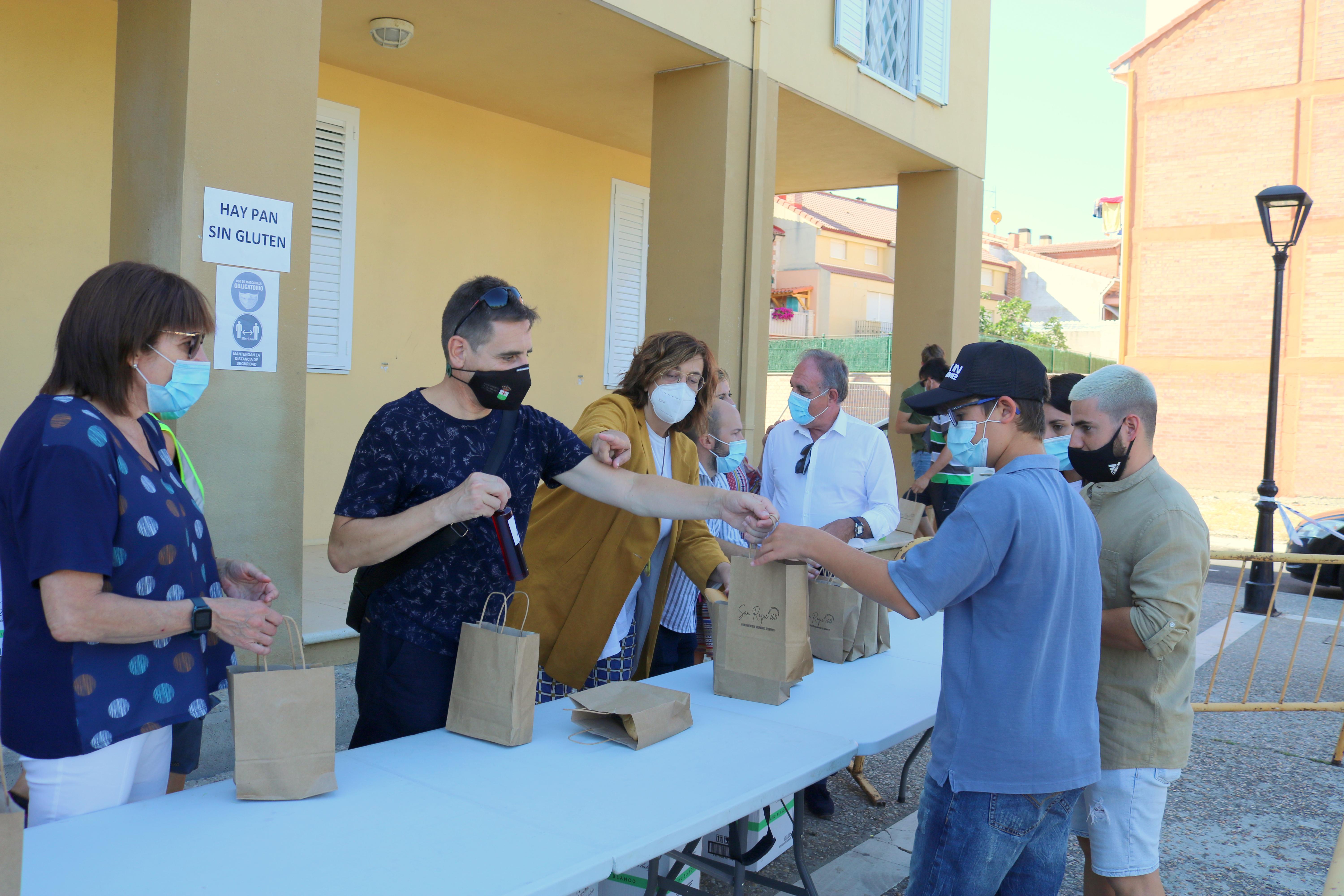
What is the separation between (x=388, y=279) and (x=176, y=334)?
232 inches

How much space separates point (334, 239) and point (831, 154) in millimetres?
4746

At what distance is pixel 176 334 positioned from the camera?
2.14 meters

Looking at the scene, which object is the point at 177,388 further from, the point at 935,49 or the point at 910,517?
the point at 935,49

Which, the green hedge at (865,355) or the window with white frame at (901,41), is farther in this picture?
the green hedge at (865,355)

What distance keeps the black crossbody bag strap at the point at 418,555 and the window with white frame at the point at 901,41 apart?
6.45 meters

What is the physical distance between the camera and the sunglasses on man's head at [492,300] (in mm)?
2613

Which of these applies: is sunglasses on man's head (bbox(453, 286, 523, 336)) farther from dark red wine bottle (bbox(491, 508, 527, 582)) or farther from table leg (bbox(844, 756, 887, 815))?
table leg (bbox(844, 756, 887, 815))

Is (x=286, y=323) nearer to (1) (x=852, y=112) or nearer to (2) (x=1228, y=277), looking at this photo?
(1) (x=852, y=112)

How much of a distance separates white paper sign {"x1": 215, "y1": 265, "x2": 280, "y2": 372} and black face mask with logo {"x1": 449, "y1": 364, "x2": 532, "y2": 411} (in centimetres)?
205

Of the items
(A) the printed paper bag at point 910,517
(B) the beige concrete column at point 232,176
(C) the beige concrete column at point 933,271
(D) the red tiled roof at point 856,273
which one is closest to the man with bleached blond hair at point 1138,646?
(A) the printed paper bag at point 910,517

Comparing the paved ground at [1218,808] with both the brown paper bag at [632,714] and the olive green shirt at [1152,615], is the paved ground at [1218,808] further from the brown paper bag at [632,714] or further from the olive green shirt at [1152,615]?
the olive green shirt at [1152,615]

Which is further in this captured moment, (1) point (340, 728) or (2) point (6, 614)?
(1) point (340, 728)

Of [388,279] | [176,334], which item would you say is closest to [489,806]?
[176,334]

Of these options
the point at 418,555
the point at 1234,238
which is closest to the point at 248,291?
the point at 418,555
